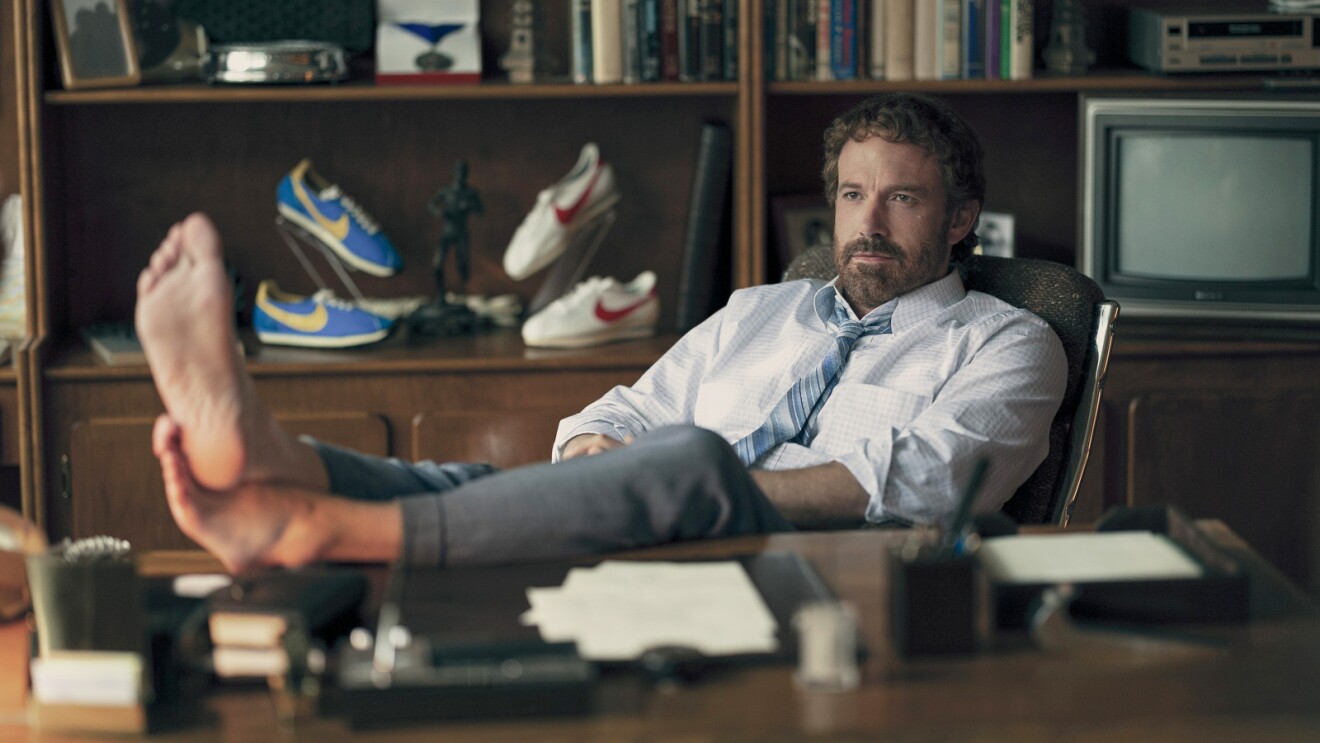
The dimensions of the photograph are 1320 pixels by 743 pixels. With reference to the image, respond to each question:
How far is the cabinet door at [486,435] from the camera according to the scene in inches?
111

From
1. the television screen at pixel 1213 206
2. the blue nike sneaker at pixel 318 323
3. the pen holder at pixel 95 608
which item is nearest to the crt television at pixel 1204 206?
the television screen at pixel 1213 206

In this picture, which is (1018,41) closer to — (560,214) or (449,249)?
(560,214)

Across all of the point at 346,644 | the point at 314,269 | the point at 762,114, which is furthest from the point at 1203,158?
the point at 346,644

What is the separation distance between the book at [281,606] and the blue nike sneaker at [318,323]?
1.69 metres

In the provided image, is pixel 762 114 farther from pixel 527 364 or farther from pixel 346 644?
pixel 346 644

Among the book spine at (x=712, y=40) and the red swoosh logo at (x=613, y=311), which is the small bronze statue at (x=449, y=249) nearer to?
the red swoosh logo at (x=613, y=311)

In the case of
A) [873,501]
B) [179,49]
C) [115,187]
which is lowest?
[873,501]

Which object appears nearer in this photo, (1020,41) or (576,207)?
(1020,41)

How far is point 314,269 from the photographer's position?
3150mm

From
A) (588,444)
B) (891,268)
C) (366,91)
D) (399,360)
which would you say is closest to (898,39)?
(891,268)

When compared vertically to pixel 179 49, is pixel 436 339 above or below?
below

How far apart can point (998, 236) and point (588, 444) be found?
51.9 inches

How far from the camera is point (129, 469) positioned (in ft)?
9.07

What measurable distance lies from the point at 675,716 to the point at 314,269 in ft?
7.55
